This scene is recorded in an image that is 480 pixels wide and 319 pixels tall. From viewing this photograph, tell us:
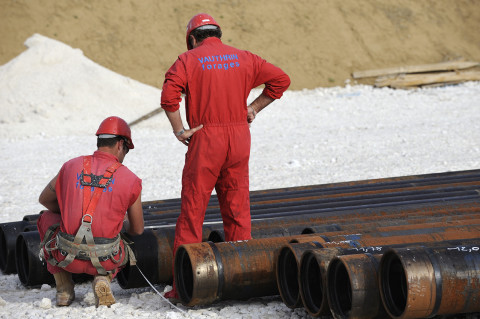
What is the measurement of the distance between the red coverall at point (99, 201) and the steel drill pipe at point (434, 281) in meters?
1.89

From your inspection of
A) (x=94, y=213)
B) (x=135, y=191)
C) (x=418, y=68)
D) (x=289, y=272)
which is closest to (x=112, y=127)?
(x=135, y=191)

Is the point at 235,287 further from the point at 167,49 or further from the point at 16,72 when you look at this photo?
the point at 167,49

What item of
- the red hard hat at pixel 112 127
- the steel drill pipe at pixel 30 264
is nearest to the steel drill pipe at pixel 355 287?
the red hard hat at pixel 112 127

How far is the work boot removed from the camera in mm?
5059

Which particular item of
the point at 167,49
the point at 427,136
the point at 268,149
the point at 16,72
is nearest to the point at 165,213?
the point at 268,149

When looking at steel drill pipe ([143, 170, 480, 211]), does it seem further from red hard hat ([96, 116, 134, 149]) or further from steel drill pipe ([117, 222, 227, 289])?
red hard hat ([96, 116, 134, 149])

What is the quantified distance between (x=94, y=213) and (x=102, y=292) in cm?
55

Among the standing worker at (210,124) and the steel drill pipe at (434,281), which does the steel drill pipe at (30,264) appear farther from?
the steel drill pipe at (434,281)

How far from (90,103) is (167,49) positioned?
8.17 meters

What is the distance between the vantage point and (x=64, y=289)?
16.7 ft

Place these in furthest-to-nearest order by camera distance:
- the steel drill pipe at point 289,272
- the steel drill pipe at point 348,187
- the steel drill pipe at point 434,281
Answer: the steel drill pipe at point 348,187 < the steel drill pipe at point 289,272 < the steel drill pipe at point 434,281

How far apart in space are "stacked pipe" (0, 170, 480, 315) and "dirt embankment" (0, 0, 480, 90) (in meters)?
19.3

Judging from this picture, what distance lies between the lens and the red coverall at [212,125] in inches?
198

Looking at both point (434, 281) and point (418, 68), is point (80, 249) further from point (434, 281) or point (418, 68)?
point (418, 68)
